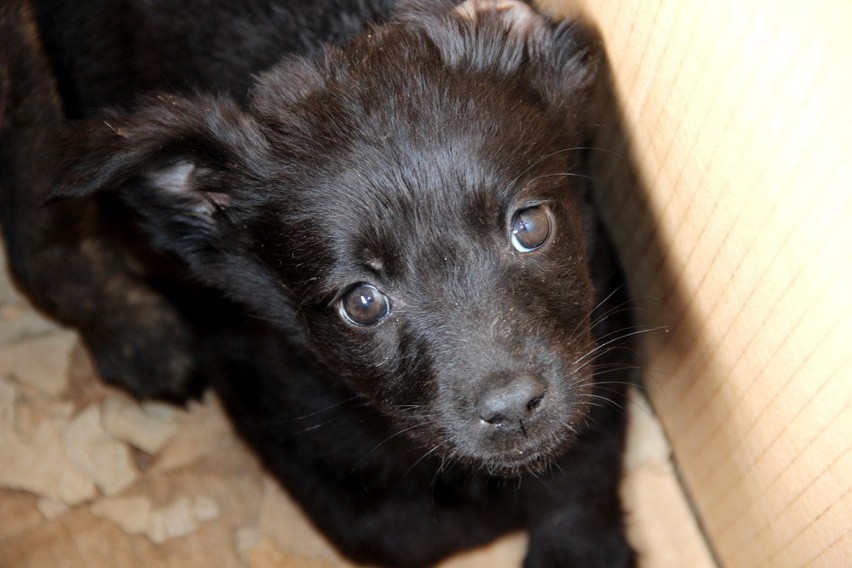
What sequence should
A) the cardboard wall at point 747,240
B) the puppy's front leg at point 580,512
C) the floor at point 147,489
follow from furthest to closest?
the floor at point 147,489 < the puppy's front leg at point 580,512 < the cardboard wall at point 747,240

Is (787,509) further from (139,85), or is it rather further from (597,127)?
(139,85)

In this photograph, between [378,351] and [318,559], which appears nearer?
[378,351]

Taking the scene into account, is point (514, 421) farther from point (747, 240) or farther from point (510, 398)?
point (747, 240)

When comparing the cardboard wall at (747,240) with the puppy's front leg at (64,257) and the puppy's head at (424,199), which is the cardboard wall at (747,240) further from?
the puppy's front leg at (64,257)

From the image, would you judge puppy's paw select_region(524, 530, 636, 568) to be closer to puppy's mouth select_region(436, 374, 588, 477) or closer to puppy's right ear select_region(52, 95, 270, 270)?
puppy's mouth select_region(436, 374, 588, 477)

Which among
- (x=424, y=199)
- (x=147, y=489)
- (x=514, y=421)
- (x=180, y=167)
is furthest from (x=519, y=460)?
(x=147, y=489)

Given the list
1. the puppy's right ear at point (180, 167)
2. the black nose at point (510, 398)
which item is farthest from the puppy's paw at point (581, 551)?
the puppy's right ear at point (180, 167)

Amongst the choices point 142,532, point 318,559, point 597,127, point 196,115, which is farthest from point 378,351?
point 142,532
